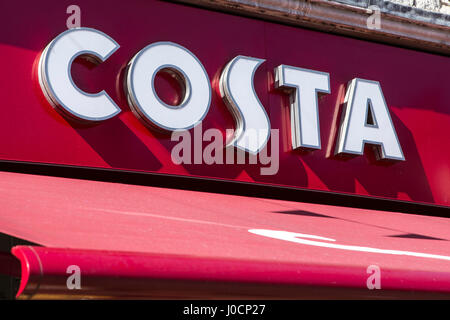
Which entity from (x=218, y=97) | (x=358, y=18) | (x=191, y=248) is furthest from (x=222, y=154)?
(x=191, y=248)

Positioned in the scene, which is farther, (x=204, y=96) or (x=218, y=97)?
(x=218, y=97)

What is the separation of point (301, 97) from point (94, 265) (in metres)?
4.21

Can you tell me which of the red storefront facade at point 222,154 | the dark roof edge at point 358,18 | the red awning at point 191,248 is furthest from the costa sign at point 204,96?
the red awning at point 191,248

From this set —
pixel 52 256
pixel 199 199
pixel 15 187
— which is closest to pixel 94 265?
pixel 52 256

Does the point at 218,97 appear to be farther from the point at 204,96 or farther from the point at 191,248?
the point at 191,248

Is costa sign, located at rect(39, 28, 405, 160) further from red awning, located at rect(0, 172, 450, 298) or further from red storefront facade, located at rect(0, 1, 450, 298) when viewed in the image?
red awning, located at rect(0, 172, 450, 298)

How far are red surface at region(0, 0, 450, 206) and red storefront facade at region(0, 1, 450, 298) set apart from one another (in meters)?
0.01

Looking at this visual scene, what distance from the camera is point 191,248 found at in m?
3.67

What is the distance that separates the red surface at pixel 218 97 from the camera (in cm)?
579

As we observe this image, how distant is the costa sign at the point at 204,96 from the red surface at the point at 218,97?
0.33 ft

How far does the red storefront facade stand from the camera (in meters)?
3.51

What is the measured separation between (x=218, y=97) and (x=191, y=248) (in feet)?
10.2

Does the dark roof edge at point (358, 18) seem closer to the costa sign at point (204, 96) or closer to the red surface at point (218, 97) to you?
the red surface at point (218, 97)

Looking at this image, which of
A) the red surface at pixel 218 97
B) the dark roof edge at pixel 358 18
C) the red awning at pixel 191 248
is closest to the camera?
the red awning at pixel 191 248
